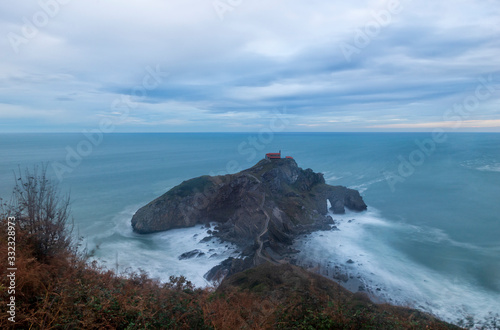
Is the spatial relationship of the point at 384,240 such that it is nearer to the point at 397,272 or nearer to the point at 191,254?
the point at 397,272

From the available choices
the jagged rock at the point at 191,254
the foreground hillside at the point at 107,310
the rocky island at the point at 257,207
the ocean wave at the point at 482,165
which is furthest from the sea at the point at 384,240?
the ocean wave at the point at 482,165

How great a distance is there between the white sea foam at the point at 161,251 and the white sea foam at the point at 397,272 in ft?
34.7

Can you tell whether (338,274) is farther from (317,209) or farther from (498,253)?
(498,253)

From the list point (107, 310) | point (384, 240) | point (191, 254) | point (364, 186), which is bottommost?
point (384, 240)

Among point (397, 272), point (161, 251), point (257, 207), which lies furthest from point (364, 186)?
point (161, 251)

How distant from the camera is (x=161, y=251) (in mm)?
34250

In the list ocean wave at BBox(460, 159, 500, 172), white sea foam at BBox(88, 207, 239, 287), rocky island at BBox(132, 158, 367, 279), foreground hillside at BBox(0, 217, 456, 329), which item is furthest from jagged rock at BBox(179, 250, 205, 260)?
ocean wave at BBox(460, 159, 500, 172)

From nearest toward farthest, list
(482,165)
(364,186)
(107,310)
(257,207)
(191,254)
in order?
(107,310) → (191,254) → (257,207) → (364,186) → (482,165)

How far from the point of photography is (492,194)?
6041 centimetres

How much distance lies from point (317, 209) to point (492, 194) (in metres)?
44.3

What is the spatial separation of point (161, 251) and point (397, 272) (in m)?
26.9

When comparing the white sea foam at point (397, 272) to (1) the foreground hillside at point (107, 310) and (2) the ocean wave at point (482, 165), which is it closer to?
(1) the foreground hillside at point (107, 310)

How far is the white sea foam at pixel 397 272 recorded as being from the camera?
23.6m

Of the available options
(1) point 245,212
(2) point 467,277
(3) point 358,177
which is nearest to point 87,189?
(1) point 245,212
